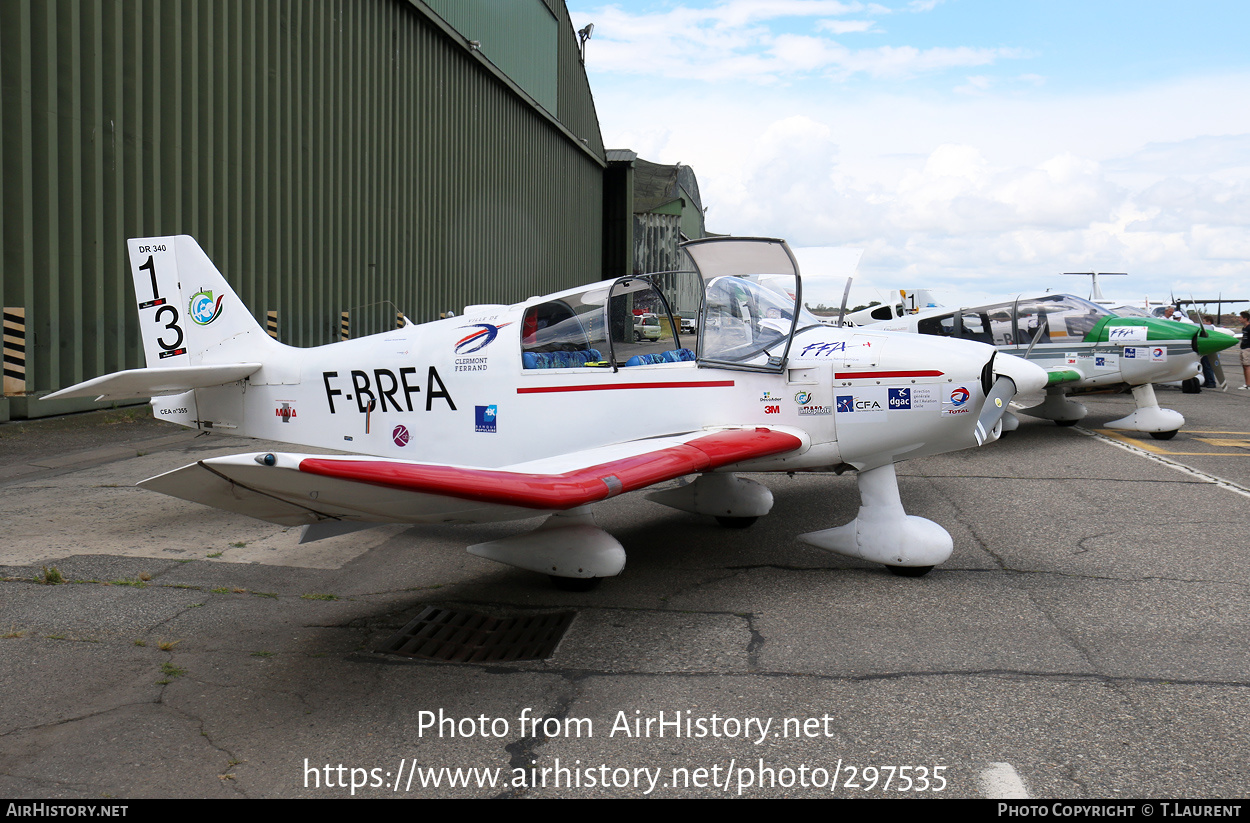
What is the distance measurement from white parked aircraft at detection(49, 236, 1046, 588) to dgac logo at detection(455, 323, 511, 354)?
1 centimetres

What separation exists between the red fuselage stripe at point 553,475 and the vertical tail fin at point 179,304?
14.0 ft

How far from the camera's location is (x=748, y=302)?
5.75 m

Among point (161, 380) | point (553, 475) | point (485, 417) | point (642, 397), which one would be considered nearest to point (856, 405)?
point (642, 397)

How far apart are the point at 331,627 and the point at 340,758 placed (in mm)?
1431

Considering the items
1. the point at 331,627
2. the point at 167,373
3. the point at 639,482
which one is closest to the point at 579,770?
the point at 639,482

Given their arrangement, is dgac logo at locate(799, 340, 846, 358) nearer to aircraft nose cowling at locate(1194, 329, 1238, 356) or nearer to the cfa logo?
the cfa logo

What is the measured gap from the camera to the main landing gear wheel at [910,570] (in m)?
5.14

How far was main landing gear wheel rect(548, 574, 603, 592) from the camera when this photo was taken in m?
4.96

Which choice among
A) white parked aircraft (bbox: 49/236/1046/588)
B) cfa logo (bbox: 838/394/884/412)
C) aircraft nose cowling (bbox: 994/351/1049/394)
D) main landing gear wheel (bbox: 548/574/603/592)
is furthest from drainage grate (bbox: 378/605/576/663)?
aircraft nose cowling (bbox: 994/351/1049/394)

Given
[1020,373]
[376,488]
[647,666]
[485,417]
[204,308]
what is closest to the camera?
[376,488]

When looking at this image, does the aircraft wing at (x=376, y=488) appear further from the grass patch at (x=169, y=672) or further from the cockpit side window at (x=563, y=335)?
the cockpit side window at (x=563, y=335)

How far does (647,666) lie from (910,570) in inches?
84.1

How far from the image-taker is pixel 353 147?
695 inches

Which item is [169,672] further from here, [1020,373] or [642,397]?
[1020,373]
